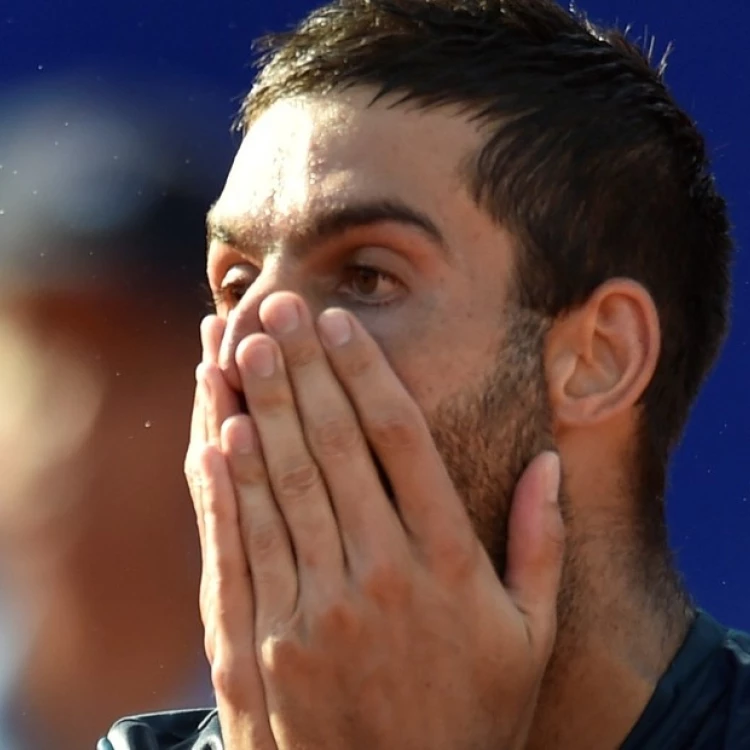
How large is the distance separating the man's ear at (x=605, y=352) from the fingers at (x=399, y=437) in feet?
0.77

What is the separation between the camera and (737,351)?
6.12 feet

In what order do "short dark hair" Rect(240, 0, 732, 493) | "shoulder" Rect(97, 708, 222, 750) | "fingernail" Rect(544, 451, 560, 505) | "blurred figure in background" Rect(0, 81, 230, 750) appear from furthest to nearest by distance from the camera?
"blurred figure in background" Rect(0, 81, 230, 750) < "shoulder" Rect(97, 708, 222, 750) < "short dark hair" Rect(240, 0, 732, 493) < "fingernail" Rect(544, 451, 560, 505)

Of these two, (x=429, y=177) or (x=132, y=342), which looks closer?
(x=429, y=177)

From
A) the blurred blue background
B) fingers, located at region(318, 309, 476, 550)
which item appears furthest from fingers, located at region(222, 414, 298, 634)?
the blurred blue background

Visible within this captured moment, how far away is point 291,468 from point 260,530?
0.07 m

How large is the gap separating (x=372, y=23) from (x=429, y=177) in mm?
225

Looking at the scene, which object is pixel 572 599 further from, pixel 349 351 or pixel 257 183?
pixel 257 183

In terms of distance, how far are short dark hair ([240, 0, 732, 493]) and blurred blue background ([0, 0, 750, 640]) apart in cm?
16

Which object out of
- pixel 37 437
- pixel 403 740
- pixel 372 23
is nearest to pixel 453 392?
pixel 403 740

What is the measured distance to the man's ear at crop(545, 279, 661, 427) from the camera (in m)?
1.54

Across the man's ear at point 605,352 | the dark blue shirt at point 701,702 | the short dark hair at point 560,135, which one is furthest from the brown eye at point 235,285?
the dark blue shirt at point 701,702

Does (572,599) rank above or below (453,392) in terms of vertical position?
below

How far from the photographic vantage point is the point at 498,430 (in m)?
1.47

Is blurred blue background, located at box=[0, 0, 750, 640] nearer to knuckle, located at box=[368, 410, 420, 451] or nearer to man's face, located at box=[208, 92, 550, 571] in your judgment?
man's face, located at box=[208, 92, 550, 571]
